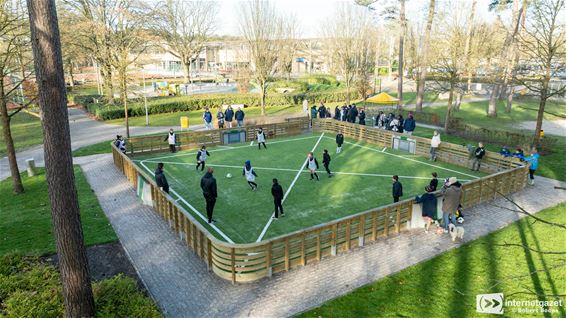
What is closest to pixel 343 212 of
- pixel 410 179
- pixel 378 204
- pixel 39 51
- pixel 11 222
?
pixel 378 204

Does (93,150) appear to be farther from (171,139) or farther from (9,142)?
(9,142)

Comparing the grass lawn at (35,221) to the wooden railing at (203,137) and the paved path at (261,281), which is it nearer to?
the paved path at (261,281)

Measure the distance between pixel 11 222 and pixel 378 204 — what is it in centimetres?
1258

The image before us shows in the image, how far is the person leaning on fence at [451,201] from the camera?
37.6ft

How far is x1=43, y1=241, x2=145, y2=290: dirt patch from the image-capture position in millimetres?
9836

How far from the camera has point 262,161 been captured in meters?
20.4

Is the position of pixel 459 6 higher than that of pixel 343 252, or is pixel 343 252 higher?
pixel 459 6

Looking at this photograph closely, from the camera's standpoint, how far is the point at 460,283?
9.34m

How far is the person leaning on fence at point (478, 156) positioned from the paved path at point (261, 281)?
13.8 feet

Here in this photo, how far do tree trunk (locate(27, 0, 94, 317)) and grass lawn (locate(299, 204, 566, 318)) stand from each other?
14.9ft

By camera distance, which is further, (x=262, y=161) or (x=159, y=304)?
(x=262, y=161)

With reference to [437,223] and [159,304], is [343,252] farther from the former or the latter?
[159,304]
